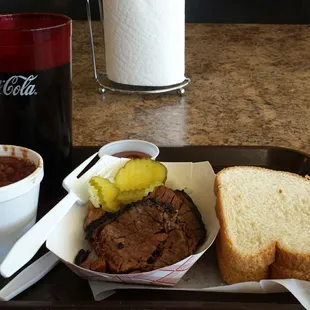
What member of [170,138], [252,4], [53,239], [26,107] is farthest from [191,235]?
[252,4]

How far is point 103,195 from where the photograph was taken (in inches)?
33.4

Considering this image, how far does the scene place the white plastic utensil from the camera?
0.72 meters

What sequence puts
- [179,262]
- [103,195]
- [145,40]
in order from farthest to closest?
1. [145,40]
2. [103,195]
3. [179,262]

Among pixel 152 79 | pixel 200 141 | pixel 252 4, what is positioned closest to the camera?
pixel 200 141

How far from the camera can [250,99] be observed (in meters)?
1.44

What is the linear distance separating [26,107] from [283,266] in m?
0.45

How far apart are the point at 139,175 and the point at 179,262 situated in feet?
0.67

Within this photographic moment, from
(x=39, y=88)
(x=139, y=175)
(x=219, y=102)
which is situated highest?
(x=39, y=88)

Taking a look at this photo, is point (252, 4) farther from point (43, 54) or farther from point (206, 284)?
point (206, 284)

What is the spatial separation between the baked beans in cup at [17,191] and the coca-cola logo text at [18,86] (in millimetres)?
87

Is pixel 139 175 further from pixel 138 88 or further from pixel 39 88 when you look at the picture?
pixel 138 88

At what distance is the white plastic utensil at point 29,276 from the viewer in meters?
0.72

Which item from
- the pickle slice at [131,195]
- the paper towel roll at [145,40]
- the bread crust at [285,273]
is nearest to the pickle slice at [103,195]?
the pickle slice at [131,195]

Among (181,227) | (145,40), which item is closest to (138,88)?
(145,40)
